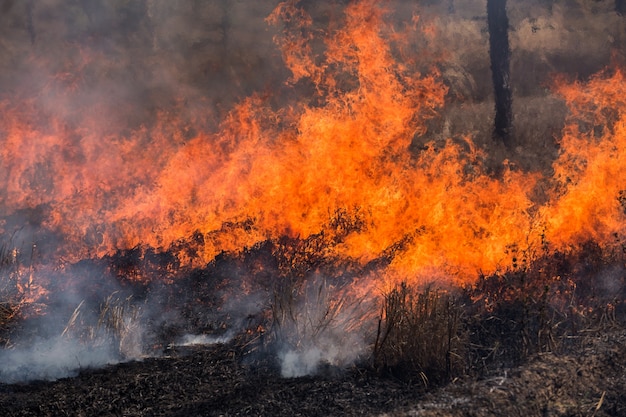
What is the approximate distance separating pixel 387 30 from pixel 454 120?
1903 mm

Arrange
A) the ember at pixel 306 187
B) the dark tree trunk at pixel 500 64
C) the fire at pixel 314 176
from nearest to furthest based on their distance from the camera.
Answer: the ember at pixel 306 187 → the fire at pixel 314 176 → the dark tree trunk at pixel 500 64

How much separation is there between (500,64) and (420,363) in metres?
6.53

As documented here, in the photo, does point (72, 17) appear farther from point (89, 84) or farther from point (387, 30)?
point (387, 30)

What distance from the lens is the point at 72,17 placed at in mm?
9898

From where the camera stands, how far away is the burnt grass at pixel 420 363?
198 inches

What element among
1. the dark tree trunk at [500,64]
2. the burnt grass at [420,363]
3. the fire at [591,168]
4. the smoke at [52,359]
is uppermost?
the dark tree trunk at [500,64]

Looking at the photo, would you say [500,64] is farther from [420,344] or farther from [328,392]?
[328,392]

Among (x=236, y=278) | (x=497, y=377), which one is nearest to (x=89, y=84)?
(x=236, y=278)

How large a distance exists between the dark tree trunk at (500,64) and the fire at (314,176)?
33.2 inches

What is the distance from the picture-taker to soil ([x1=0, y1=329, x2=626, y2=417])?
16.2ft

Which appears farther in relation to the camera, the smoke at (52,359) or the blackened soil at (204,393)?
the smoke at (52,359)

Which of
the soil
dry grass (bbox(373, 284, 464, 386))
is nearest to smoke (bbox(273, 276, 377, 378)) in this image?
the soil

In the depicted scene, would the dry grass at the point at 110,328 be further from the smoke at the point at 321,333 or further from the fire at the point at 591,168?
the fire at the point at 591,168

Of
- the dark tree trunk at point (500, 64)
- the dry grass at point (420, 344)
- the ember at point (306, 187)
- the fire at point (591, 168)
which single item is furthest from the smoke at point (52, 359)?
the dark tree trunk at point (500, 64)
